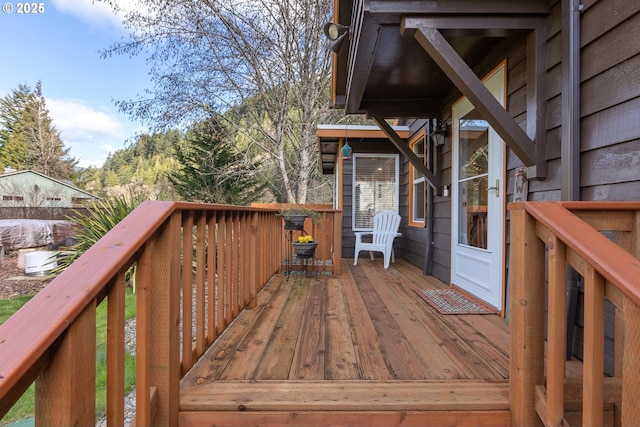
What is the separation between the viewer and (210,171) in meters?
11.4

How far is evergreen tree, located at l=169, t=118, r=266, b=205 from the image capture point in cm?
1070

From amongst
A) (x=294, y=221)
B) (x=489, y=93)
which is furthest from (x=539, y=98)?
(x=294, y=221)

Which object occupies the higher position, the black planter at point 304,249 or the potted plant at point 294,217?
the potted plant at point 294,217

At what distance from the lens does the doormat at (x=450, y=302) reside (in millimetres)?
2445

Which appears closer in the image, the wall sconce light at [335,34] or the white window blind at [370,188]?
the wall sconce light at [335,34]

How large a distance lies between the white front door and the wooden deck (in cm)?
47

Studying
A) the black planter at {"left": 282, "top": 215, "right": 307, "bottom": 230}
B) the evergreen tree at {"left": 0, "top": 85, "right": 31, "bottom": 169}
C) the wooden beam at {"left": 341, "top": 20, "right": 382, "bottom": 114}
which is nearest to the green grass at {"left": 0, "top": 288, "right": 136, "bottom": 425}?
the black planter at {"left": 282, "top": 215, "right": 307, "bottom": 230}

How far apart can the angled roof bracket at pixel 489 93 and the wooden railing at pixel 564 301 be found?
0.83 meters

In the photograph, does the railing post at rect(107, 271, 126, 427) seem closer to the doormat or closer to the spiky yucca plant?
the doormat

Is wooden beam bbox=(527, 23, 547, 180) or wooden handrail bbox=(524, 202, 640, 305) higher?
wooden beam bbox=(527, 23, 547, 180)

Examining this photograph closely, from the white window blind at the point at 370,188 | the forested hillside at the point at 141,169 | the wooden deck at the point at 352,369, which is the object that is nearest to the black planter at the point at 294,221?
the wooden deck at the point at 352,369

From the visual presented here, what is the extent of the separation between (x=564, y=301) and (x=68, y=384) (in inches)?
56.3

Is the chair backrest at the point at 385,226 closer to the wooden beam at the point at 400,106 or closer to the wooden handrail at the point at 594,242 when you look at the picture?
the wooden beam at the point at 400,106

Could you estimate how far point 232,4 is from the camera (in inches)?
336
